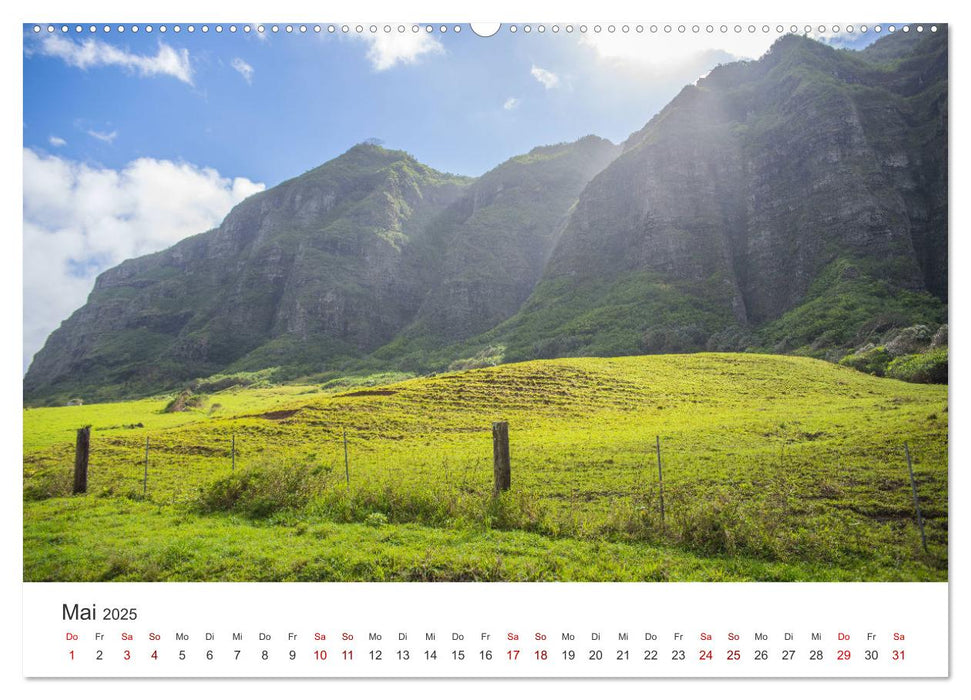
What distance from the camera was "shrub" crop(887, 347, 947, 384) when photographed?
3100cm

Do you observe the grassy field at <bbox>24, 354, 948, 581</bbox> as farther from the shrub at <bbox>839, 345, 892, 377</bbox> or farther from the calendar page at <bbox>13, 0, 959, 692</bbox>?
the shrub at <bbox>839, 345, 892, 377</bbox>

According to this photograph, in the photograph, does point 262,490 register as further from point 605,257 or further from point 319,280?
point 319,280

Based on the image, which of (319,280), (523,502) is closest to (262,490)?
(523,502)

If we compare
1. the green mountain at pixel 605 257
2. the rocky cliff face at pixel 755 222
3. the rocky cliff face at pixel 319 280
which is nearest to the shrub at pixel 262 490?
the green mountain at pixel 605 257

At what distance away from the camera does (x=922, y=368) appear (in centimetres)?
3297

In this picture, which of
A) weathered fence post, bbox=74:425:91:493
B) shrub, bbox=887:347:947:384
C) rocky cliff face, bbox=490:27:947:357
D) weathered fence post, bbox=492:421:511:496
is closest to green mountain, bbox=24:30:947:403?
rocky cliff face, bbox=490:27:947:357

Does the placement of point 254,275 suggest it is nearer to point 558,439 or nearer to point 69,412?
point 69,412

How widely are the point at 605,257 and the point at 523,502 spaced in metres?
118

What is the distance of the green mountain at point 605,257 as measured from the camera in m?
62.7

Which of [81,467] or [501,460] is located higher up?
[501,460]
